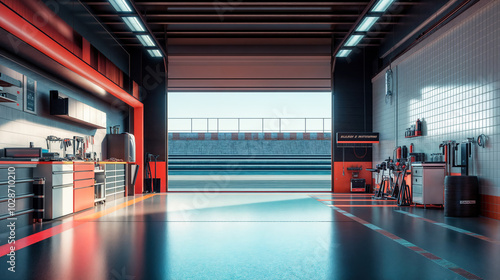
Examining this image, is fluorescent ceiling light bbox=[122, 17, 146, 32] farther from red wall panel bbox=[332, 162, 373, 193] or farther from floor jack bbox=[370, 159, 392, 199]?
red wall panel bbox=[332, 162, 373, 193]

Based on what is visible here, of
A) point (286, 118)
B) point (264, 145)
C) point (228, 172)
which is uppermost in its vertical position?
point (286, 118)

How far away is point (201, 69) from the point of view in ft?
33.9

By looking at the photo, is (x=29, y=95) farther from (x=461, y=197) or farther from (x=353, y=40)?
(x=461, y=197)

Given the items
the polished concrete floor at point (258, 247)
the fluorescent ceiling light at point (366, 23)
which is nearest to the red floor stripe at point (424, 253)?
the polished concrete floor at point (258, 247)

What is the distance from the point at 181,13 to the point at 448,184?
6024 mm

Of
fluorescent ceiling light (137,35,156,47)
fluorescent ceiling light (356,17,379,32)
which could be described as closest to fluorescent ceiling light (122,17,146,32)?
fluorescent ceiling light (137,35,156,47)

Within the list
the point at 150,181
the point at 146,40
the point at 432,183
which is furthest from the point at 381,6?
the point at 150,181

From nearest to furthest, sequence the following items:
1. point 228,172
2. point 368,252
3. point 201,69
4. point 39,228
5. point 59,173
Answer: point 368,252
point 39,228
point 59,173
point 201,69
point 228,172

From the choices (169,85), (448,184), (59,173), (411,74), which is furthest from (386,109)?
(59,173)

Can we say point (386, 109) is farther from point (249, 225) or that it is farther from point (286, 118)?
point (286, 118)

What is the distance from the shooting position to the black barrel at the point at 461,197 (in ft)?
17.3

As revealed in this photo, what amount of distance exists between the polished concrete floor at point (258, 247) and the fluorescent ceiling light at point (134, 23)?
11.8 ft

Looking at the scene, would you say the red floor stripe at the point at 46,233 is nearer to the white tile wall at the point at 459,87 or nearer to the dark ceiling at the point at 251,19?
the dark ceiling at the point at 251,19

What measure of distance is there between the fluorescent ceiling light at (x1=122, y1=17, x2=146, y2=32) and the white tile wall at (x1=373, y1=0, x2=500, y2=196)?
5532 millimetres
